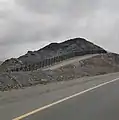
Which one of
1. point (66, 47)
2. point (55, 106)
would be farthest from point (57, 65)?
point (55, 106)

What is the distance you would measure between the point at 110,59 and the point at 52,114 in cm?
6480

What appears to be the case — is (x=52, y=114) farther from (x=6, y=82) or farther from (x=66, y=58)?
(x=66, y=58)

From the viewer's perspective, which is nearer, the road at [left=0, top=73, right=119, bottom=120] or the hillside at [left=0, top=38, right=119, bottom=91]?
the road at [left=0, top=73, right=119, bottom=120]

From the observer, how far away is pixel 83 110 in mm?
13625

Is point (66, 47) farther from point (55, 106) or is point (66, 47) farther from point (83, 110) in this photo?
point (83, 110)

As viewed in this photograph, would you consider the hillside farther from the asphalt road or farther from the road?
the asphalt road

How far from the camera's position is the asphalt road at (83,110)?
11.9 metres

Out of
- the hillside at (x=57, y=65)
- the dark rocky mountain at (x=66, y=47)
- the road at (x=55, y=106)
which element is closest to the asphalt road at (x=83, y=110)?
the road at (x=55, y=106)

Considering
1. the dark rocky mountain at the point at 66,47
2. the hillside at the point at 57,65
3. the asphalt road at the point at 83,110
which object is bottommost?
the asphalt road at the point at 83,110

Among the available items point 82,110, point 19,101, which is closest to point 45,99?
point 19,101

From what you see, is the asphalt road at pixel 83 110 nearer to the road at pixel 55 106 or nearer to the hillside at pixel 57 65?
the road at pixel 55 106

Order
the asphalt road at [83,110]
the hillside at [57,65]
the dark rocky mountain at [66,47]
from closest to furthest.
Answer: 1. the asphalt road at [83,110]
2. the hillside at [57,65]
3. the dark rocky mountain at [66,47]

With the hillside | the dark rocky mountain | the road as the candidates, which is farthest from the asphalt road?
the dark rocky mountain

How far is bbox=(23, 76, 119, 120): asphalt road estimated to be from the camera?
11.9 m
